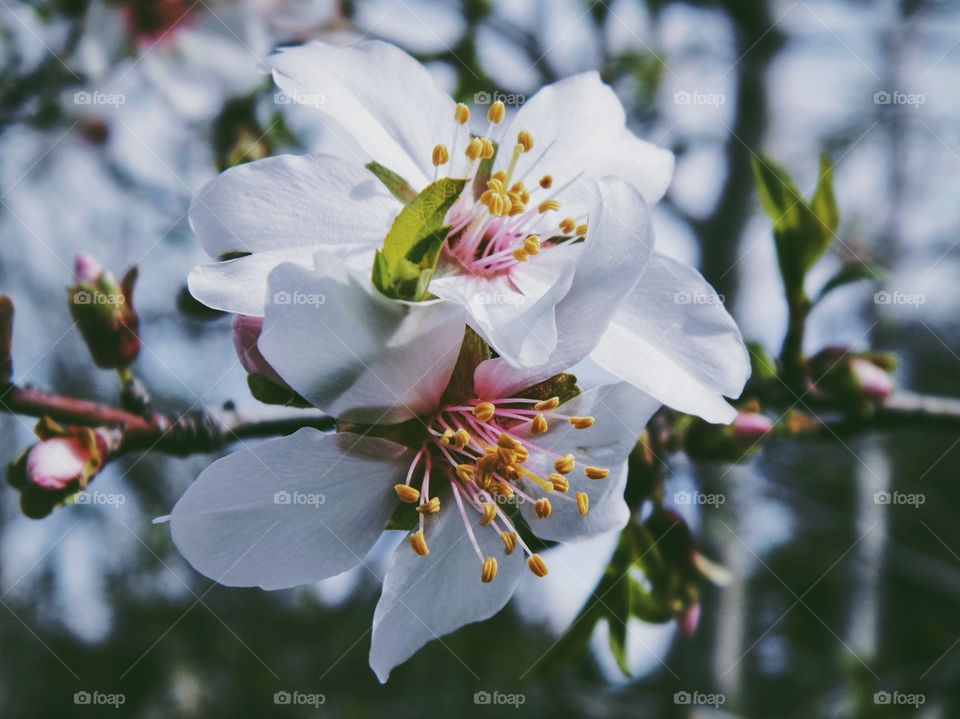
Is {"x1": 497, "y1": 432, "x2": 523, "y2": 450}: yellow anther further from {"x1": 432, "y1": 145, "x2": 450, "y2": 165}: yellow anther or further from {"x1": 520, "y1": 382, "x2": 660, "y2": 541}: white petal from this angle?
{"x1": 432, "y1": 145, "x2": 450, "y2": 165}: yellow anther

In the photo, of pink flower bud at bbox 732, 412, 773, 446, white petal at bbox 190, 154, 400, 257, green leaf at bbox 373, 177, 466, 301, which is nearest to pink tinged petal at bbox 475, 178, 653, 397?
green leaf at bbox 373, 177, 466, 301

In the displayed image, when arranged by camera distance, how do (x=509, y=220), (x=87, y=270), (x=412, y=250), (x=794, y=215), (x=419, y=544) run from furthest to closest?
(x=794, y=215) → (x=87, y=270) → (x=509, y=220) → (x=419, y=544) → (x=412, y=250)

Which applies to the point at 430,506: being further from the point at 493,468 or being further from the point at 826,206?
the point at 826,206

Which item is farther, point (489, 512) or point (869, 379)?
point (869, 379)

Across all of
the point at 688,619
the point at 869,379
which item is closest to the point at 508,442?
the point at 688,619

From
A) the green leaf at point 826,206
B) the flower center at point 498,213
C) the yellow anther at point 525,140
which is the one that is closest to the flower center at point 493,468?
the flower center at point 498,213

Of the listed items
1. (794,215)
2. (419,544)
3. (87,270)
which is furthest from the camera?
(794,215)
